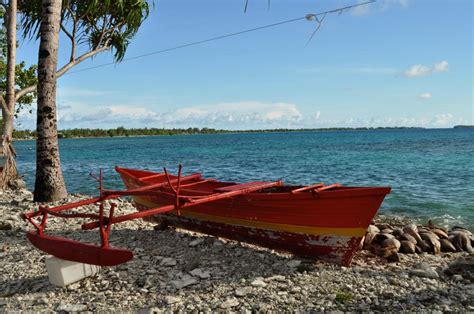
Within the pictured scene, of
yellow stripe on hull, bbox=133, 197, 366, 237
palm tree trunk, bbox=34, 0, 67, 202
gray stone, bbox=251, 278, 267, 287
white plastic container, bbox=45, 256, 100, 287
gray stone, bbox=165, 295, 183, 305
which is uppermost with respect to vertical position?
palm tree trunk, bbox=34, 0, 67, 202

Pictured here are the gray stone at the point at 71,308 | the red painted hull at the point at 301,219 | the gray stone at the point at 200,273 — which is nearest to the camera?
the gray stone at the point at 71,308

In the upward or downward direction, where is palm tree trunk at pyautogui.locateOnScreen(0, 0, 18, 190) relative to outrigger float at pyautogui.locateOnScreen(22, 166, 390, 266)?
upward

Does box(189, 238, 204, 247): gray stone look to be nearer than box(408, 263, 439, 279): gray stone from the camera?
No

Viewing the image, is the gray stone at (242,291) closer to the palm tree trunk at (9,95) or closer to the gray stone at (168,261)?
the gray stone at (168,261)

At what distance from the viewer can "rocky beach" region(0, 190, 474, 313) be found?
487 cm

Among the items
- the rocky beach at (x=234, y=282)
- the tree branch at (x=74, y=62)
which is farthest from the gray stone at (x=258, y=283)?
the tree branch at (x=74, y=62)

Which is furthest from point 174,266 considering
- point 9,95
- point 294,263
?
point 9,95

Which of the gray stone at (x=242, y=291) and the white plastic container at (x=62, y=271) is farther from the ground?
the white plastic container at (x=62, y=271)

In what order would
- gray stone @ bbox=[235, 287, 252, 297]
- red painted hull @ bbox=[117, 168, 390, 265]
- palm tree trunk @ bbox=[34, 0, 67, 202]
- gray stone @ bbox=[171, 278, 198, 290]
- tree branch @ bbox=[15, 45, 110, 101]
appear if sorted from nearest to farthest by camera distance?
gray stone @ bbox=[235, 287, 252, 297] → gray stone @ bbox=[171, 278, 198, 290] → red painted hull @ bbox=[117, 168, 390, 265] → palm tree trunk @ bbox=[34, 0, 67, 202] → tree branch @ bbox=[15, 45, 110, 101]

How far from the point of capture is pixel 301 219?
634 cm

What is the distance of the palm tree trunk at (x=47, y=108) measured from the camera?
32.8ft

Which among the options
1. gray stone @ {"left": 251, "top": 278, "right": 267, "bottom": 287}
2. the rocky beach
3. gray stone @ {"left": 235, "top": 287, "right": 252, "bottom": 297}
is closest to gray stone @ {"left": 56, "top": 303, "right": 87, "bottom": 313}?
the rocky beach

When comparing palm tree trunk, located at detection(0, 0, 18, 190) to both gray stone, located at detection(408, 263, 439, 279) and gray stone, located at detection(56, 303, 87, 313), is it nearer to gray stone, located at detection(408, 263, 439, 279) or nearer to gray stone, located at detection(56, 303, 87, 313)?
gray stone, located at detection(56, 303, 87, 313)

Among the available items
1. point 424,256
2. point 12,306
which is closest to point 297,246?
point 424,256
